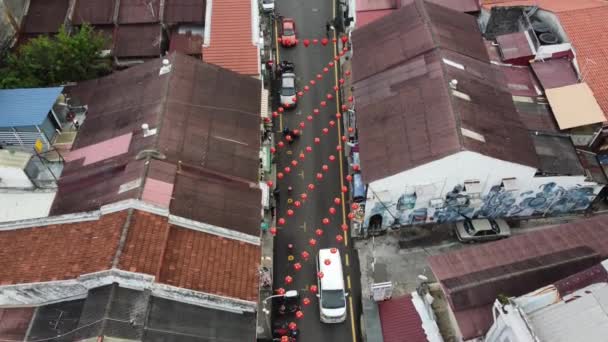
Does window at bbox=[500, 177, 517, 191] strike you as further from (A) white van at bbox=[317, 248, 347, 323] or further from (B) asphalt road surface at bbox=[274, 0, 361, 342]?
(A) white van at bbox=[317, 248, 347, 323]

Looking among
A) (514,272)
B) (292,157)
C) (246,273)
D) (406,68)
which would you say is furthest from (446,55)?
(246,273)

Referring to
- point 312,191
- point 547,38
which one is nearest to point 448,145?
point 312,191

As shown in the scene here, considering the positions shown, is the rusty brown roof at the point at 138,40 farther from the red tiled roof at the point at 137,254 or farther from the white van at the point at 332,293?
the white van at the point at 332,293

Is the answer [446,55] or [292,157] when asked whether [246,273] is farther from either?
[446,55]

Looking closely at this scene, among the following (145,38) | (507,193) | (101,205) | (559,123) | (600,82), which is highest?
(145,38)

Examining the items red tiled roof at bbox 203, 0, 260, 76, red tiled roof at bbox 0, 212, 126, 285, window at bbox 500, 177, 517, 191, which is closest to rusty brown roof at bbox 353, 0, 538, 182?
window at bbox 500, 177, 517, 191

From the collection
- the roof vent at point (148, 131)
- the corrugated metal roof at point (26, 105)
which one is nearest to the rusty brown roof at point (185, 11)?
the corrugated metal roof at point (26, 105)

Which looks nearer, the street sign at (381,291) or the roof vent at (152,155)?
the street sign at (381,291)
